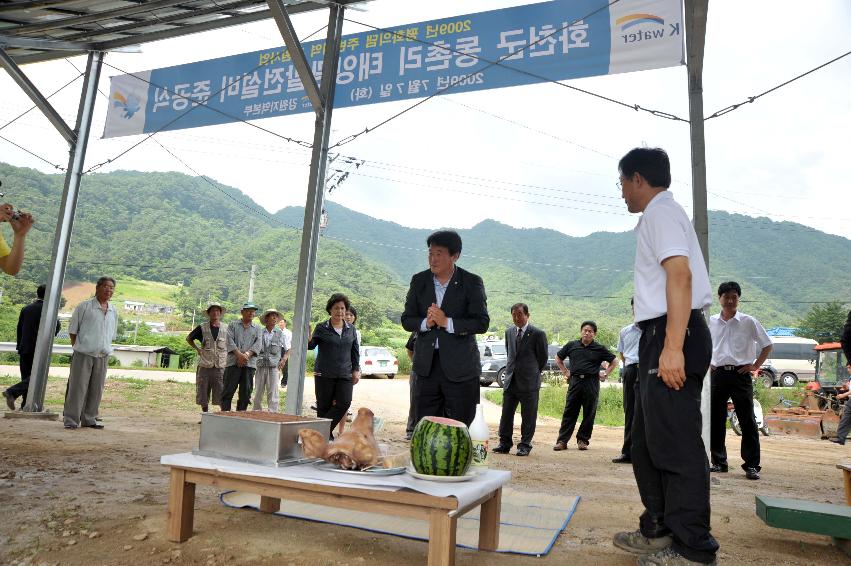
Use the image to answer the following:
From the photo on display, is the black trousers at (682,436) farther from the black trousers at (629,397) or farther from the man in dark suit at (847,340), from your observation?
the black trousers at (629,397)

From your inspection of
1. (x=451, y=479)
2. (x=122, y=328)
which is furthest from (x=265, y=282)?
(x=451, y=479)

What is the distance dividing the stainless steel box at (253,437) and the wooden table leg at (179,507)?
0.12 m

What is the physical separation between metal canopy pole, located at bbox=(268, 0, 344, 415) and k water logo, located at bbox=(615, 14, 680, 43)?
2.70 m

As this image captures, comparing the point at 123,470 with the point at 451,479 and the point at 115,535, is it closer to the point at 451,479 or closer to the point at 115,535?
→ the point at 115,535

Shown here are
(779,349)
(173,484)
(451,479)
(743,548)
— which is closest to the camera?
(451,479)

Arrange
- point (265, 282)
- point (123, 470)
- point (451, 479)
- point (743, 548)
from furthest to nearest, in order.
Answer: point (265, 282) < point (123, 470) < point (743, 548) < point (451, 479)

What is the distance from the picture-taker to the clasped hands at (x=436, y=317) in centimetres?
307

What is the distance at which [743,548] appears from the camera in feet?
8.96

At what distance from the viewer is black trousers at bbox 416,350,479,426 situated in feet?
10.0

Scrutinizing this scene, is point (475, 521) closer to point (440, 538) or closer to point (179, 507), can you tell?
point (440, 538)

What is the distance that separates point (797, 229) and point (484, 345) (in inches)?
3361

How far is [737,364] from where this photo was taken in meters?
4.98

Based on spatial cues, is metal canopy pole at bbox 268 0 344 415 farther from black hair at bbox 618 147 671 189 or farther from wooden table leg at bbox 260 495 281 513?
black hair at bbox 618 147 671 189

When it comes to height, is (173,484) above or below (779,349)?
below
